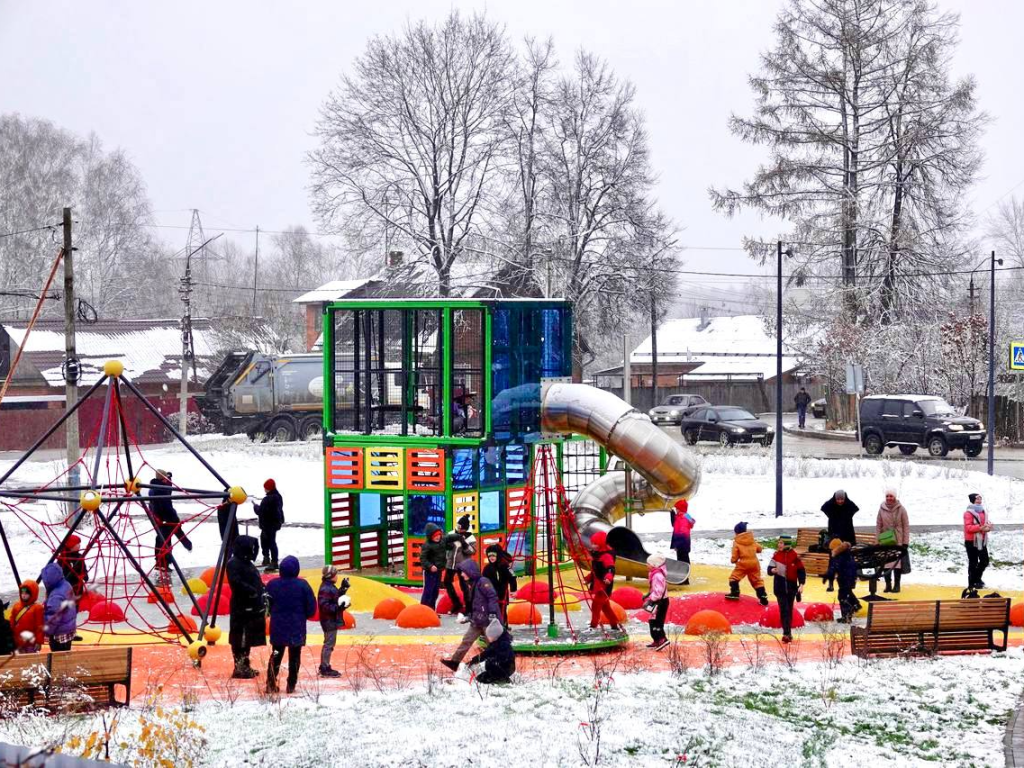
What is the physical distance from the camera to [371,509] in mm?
22953

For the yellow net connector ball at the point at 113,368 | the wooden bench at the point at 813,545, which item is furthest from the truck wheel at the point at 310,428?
the yellow net connector ball at the point at 113,368

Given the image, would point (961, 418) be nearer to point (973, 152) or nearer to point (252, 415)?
point (973, 152)

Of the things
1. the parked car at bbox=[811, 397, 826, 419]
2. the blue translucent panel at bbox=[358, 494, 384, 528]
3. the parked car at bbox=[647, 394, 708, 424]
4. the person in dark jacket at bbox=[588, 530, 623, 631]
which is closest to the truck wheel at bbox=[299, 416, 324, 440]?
the parked car at bbox=[647, 394, 708, 424]

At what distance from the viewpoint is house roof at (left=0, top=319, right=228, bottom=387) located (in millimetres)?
58812

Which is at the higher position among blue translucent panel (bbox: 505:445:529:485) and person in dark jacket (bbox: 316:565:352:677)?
blue translucent panel (bbox: 505:445:529:485)

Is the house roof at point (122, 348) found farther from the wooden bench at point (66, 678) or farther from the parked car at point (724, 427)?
the wooden bench at point (66, 678)

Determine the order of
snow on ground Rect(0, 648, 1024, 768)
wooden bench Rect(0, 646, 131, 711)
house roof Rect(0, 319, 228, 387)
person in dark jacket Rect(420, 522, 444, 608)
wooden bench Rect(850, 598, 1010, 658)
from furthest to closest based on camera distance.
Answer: house roof Rect(0, 319, 228, 387) → person in dark jacket Rect(420, 522, 444, 608) → wooden bench Rect(850, 598, 1010, 658) → wooden bench Rect(0, 646, 131, 711) → snow on ground Rect(0, 648, 1024, 768)

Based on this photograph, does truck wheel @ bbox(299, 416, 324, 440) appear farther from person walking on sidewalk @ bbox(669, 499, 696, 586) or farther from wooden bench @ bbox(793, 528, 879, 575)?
person walking on sidewalk @ bbox(669, 499, 696, 586)

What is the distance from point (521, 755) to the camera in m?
10.9

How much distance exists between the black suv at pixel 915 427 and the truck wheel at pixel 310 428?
1927cm

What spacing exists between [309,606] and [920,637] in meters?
6.67

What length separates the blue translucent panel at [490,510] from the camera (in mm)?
21984

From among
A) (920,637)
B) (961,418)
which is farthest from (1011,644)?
(961,418)

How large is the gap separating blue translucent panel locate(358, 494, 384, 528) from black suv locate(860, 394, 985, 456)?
22.2 metres
